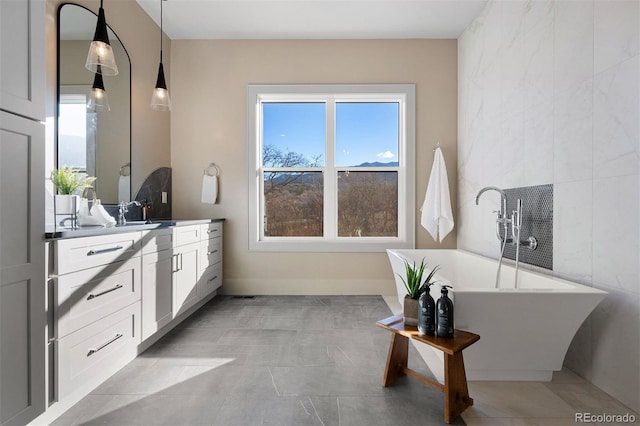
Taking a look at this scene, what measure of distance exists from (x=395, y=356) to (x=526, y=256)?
1.42 metres

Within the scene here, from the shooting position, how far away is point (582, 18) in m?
1.89

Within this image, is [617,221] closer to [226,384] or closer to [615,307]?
[615,307]

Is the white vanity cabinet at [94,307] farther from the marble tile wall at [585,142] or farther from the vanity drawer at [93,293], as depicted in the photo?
the marble tile wall at [585,142]

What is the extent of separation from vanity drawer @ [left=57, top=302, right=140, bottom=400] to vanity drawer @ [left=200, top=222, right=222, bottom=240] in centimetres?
112

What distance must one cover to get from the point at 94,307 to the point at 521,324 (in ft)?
7.34

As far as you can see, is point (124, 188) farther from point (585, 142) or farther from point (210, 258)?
point (585, 142)

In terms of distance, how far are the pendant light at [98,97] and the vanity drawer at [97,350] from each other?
4.98 feet

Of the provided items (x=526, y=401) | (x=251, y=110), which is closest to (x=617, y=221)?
(x=526, y=401)

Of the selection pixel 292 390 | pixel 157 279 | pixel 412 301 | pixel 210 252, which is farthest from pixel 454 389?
pixel 210 252

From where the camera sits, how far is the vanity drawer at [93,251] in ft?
4.86

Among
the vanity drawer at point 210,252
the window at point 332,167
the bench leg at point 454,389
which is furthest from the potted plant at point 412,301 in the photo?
the vanity drawer at point 210,252

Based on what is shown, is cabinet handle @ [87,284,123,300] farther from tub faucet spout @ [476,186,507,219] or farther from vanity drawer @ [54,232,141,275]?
tub faucet spout @ [476,186,507,219]

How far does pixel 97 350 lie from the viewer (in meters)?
1.71

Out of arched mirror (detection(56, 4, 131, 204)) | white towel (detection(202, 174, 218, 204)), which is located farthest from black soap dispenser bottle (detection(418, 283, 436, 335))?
white towel (detection(202, 174, 218, 204))
